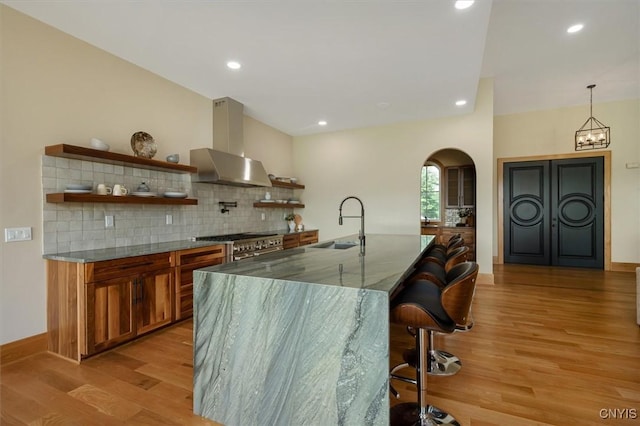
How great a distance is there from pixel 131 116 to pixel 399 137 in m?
4.22

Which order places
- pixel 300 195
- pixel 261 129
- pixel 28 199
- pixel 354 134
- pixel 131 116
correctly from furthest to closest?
1. pixel 300 195
2. pixel 354 134
3. pixel 261 129
4. pixel 131 116
5. pixel 28 199

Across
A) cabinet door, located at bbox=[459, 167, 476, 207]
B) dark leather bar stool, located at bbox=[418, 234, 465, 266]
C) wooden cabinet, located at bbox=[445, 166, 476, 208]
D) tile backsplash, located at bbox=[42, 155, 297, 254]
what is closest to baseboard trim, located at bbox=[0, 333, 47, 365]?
tile backsplash, located at bbox=[42, 155, 297, 254]

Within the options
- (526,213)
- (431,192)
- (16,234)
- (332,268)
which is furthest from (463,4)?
(526,213)

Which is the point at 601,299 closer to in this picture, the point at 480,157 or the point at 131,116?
the point at 480,157

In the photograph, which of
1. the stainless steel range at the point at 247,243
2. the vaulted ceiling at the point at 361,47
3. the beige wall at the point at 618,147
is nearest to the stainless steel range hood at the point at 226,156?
the vaulted ceiling at the point at 361,47

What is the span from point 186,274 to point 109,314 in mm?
795

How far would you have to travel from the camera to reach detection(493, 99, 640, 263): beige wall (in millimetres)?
5465

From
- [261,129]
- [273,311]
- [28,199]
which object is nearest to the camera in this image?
[273,311]

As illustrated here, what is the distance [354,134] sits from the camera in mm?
5859

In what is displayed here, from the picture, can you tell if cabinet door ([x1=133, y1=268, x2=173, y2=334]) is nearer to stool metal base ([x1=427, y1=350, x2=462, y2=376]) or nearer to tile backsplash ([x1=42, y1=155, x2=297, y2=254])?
tile backsplash ([x1=42, y1=155, x2=297, y2=254])

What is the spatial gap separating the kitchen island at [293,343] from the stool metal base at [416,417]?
51 cm

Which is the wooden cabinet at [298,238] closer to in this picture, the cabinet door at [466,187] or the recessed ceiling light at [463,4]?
the cabinet door at [466,187]

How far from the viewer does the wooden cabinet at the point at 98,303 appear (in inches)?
91.7

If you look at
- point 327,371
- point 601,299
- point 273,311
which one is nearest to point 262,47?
point 273,311
